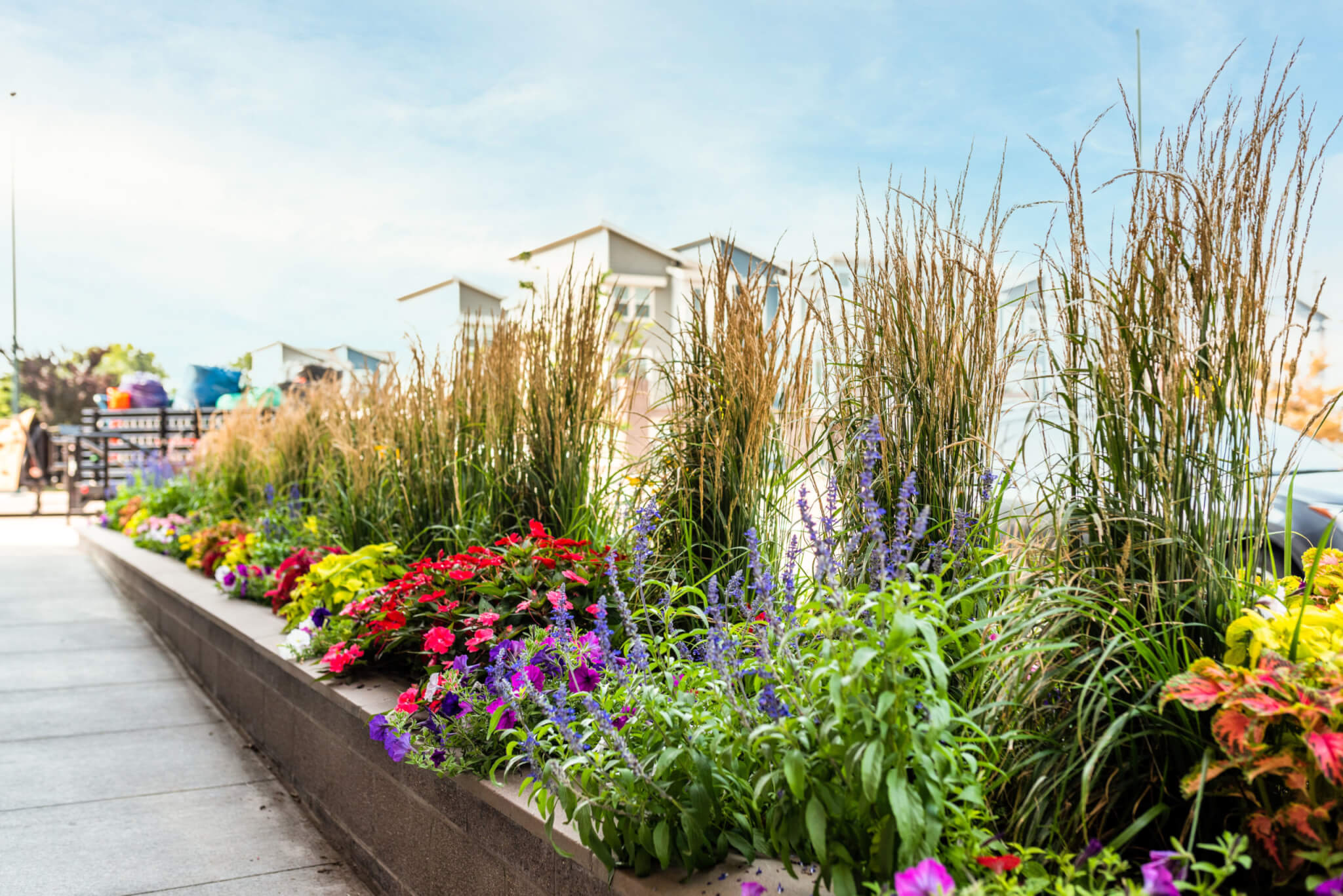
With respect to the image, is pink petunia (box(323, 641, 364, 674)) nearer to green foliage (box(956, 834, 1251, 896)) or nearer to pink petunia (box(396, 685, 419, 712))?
pink petunia (box(396, 685, 419, 712))

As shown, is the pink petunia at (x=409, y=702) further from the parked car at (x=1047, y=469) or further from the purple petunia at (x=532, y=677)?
the parked car at (x=1047, y=469)

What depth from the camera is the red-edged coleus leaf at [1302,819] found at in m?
1.01

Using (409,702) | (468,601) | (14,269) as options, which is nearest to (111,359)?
(14,269)

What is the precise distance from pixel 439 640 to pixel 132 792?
1437 mm

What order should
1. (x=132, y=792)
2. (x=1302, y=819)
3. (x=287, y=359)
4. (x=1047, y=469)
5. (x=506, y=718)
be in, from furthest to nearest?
1. (x=287, y=359)
2. (x=132, y=792)
3. (x=506, y=718)
4. (x=1047, y=469)
5. (x=1302, y=819)

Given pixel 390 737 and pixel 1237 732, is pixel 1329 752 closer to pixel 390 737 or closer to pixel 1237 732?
pixel 1237 732

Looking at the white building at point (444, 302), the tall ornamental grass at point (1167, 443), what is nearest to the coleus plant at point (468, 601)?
the tall ornamental grass at point (1167, 443)

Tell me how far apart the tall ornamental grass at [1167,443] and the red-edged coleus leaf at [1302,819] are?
0.20m

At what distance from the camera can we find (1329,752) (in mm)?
957

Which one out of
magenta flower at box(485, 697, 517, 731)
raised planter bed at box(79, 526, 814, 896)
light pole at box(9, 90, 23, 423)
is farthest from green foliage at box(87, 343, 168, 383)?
magenta flower at box(485, 697, 517, 731)

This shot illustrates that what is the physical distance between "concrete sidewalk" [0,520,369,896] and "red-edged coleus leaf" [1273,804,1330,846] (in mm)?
1978

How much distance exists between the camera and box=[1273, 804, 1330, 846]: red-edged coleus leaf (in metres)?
1.01

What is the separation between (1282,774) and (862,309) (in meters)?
1.16

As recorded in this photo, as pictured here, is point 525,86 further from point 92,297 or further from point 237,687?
point 92,297
